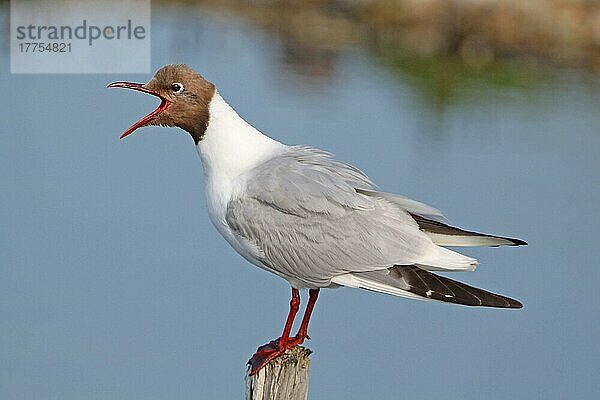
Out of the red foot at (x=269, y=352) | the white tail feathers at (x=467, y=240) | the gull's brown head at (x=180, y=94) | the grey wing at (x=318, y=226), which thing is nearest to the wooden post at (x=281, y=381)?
the red foot at (x=269, y=352)

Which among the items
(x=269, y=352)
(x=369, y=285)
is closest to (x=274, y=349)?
(x=269, y=352)

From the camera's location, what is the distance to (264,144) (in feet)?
9.09

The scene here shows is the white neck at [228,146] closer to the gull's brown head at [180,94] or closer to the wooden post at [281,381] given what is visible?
the gull's brown head at [180,94]

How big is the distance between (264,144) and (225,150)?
0.09 metres

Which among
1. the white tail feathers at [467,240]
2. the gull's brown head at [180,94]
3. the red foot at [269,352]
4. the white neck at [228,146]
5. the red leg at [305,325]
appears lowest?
the red foot at [269,352]

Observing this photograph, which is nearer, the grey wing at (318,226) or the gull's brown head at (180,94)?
the grey wing at (318,226)

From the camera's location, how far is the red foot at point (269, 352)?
258 centimetres

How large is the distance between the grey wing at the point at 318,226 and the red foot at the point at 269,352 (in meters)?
0.12

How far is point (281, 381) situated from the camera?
2.56 m

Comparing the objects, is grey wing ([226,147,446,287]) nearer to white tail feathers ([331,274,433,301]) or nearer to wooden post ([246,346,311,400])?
white tail feathers ([331,274,433,301])

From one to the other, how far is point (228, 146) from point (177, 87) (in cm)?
16

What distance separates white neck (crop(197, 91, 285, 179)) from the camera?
2.72 meters

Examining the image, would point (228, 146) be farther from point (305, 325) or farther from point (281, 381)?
point (281, 381)

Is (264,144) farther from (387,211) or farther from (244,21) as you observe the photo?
(244,21)
